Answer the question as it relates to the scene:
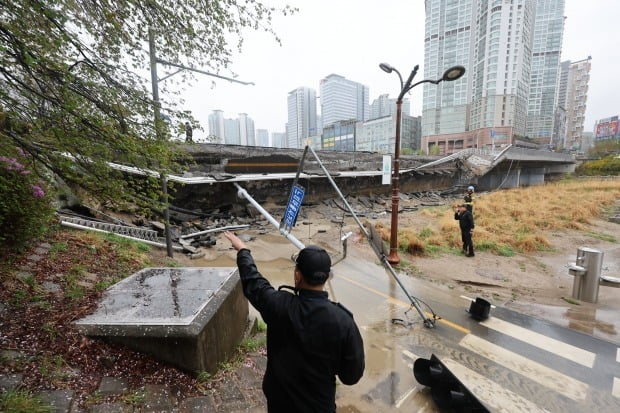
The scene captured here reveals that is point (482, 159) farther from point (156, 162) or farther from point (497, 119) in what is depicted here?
point (497, 119)

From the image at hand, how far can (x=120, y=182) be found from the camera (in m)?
3.67

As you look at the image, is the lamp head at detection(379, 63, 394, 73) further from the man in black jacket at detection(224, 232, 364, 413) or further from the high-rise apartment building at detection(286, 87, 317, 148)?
the high-rise apartment building at detection(286, 87, 317, 148)

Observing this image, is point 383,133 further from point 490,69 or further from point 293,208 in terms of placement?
point 293,208

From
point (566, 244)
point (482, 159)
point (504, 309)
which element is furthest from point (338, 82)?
point (504, 309)

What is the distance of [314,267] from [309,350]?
0.50 m

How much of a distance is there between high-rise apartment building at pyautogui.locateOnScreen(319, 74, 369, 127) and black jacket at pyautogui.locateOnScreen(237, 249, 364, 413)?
7621cm

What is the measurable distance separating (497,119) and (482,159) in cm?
3970

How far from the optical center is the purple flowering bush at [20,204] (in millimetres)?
3841

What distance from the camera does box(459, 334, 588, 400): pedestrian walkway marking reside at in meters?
3.46

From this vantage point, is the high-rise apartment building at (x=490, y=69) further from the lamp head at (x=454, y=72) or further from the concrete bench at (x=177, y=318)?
A: the concrete bench at (x=177, y=318)

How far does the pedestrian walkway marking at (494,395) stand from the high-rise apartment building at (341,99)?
2956 inches

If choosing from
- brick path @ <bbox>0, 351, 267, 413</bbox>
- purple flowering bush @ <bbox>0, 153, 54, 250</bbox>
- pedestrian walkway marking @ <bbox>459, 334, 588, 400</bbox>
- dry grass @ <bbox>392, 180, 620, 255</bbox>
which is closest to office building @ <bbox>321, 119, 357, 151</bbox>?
dry grass @ <bbox>392, 180, 620, 255</bbox>

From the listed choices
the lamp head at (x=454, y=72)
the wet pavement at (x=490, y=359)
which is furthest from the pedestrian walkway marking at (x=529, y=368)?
the lamp head at (x=454, y=72)

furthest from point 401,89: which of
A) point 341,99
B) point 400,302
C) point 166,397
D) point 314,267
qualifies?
point 341,99
